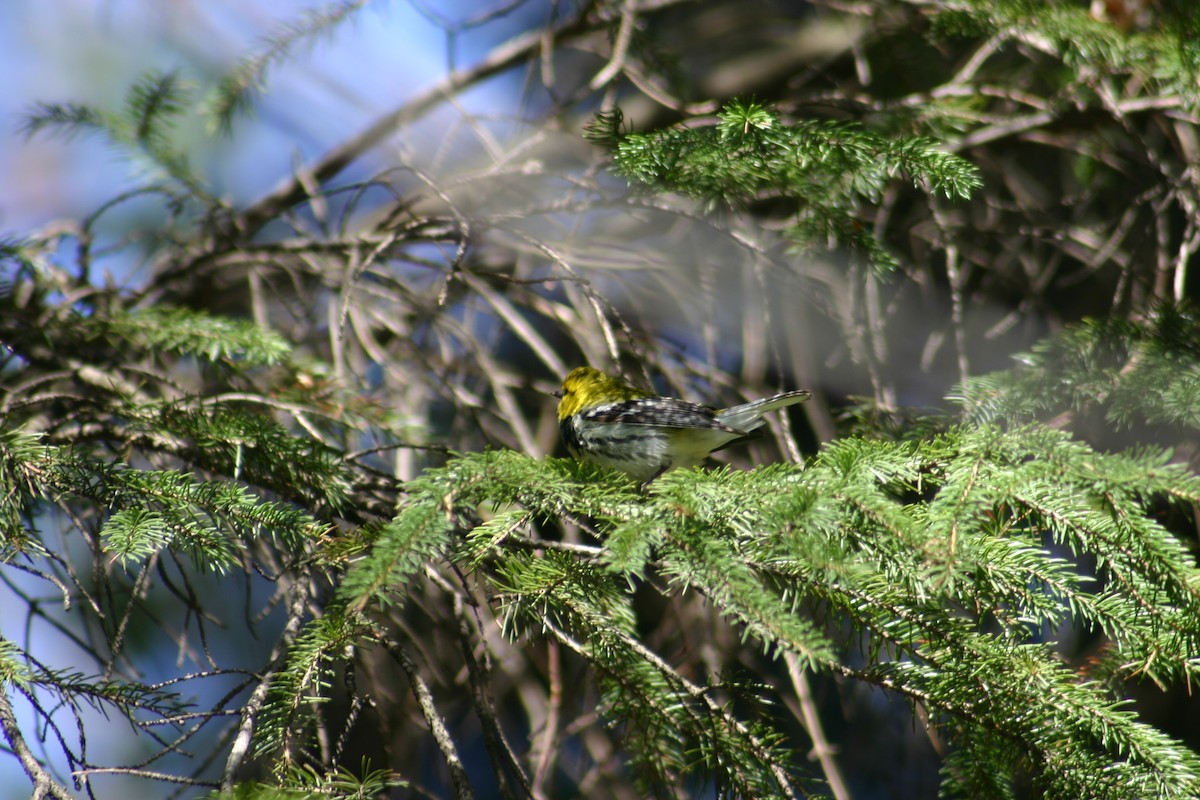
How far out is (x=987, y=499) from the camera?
115 cm

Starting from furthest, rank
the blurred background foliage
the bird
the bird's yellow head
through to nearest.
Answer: the bird's yellow head < the bird < the blurred background foliage

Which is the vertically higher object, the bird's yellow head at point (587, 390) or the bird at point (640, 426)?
the bird's yellow head at point (587, 390)

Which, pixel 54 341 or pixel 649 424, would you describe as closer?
pixel 54 341

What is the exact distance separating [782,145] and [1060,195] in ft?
8.67

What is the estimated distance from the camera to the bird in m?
2.04

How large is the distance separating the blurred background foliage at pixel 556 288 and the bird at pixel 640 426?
0.14 meters

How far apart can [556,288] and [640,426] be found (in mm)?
1160

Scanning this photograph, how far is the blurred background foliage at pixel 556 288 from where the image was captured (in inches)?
60.1

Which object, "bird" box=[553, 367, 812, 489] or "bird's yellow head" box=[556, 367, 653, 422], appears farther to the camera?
"bird's yellow head" box=[556, 367, 653, 422]

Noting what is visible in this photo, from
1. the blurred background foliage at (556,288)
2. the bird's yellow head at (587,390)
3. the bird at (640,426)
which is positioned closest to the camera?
the blurred background foliage at (556,288)

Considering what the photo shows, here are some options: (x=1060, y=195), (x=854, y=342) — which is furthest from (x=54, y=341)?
(x=1060, y=195)

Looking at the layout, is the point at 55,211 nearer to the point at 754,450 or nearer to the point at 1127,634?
the point at 754,450

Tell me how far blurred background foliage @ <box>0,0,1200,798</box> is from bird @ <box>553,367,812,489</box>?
0.44ft

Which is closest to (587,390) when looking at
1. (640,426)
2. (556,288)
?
(640,426)
